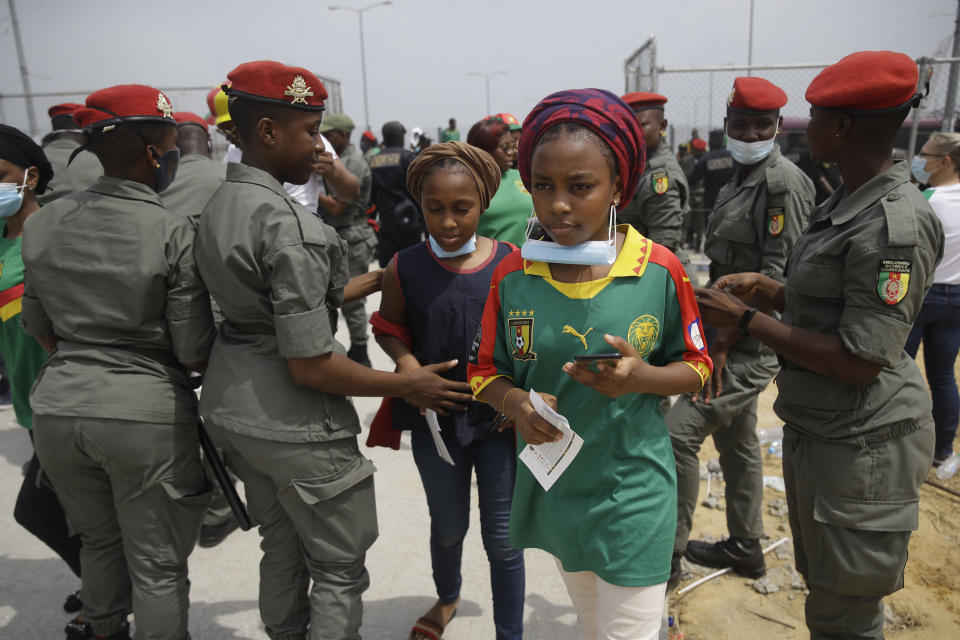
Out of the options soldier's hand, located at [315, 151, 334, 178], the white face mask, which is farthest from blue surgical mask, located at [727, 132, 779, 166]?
soldier's hand, located at [315, 151, 334, 178]

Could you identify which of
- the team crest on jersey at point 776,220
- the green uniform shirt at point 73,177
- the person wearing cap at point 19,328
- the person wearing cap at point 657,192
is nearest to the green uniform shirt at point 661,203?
the person wearing cap at point 657,192

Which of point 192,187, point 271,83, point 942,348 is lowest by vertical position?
point 942,348

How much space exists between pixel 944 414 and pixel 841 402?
3.20m

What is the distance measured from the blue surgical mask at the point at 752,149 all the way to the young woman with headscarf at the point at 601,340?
1.67m

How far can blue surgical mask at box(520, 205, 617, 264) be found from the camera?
62.1 inches

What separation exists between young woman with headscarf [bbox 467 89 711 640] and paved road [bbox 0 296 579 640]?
4.01ft

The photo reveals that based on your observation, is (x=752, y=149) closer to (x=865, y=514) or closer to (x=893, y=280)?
(x=893, y=280)

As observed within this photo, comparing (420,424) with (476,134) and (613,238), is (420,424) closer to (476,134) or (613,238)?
(613,238)

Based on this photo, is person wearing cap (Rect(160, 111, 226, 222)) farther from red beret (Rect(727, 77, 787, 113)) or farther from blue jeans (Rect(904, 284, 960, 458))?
blue jeans (Rect(904, 284, 960, 458))

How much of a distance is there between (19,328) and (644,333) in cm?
249

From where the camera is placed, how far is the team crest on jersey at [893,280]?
1.74m

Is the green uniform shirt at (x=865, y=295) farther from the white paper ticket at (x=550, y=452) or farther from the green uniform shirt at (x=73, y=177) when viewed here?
the green uniform shirt at (x=73, y=177)

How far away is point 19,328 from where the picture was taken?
2625mm

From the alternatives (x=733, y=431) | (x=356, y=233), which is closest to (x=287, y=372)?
(x=733, y=431)
